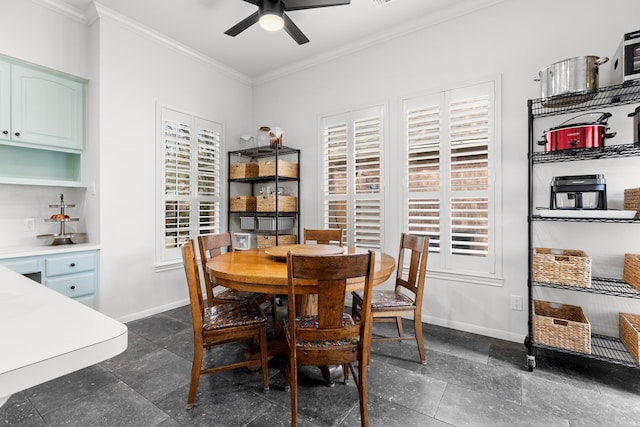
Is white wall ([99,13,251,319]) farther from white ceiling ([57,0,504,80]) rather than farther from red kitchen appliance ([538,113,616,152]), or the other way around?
red kitchen appliance ([538,113,616,152])

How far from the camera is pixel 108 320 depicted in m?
0.81

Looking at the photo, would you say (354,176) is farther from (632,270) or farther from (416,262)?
(632,270)

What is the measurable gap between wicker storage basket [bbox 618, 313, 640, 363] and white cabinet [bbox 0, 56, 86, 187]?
15.1 feet

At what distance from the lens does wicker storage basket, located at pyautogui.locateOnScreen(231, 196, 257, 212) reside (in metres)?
4.04

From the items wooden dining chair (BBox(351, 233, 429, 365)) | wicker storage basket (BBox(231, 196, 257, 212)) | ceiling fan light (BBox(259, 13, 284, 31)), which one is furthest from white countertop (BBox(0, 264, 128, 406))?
wicker storage basket (BBox(231, 196, 257, 212))

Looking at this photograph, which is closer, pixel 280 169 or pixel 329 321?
pixel 329 321

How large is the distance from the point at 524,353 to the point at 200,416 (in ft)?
7.81

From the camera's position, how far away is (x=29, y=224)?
290cm

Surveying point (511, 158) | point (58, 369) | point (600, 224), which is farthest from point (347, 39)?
point (58, 369)

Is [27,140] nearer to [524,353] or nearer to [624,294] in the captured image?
[524,353]

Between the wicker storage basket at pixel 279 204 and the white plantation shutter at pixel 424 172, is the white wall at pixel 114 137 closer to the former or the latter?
the wicker storage basket at pixel 279 204

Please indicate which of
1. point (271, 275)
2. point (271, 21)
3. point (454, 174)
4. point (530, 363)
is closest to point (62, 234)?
point (271, 275)

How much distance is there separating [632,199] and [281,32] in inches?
131

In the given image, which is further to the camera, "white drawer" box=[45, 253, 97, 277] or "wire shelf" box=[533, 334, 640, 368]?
"white drawer" box=[45, 253, 97, 277]
